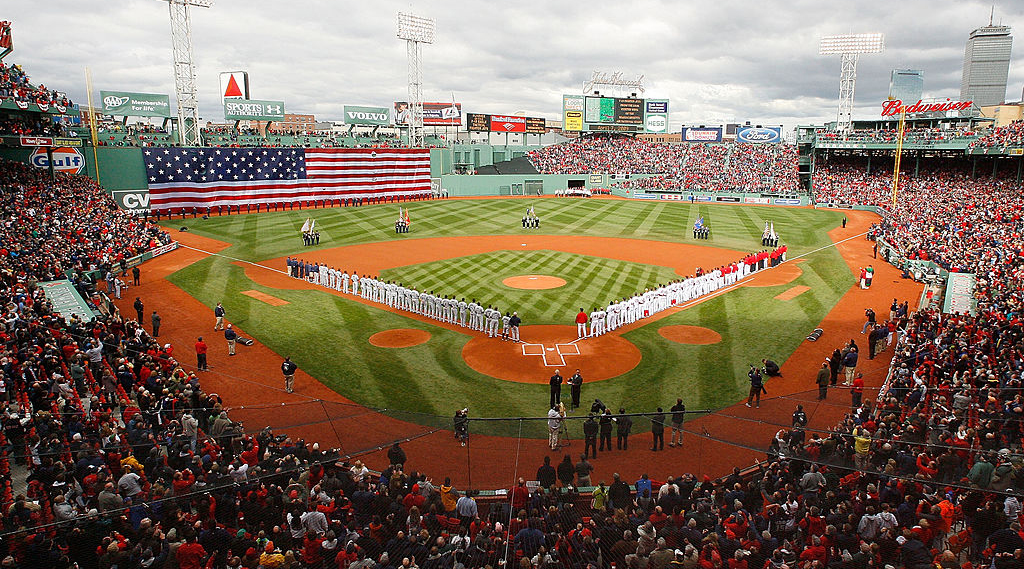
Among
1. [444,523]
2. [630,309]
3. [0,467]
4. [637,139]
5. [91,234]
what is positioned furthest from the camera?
[637,139]

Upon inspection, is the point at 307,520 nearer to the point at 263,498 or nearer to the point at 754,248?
the point at 263,498

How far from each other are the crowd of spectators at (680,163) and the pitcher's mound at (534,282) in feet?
145

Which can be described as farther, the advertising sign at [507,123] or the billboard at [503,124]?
the advertising sign at [507,123]

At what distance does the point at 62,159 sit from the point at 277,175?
50.3 feet

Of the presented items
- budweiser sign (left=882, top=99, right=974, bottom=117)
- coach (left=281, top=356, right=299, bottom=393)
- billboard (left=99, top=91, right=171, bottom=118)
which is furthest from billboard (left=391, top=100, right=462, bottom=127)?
coach (left=281, top=356, right=299, bottom=393)

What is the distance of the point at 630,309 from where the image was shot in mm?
22297

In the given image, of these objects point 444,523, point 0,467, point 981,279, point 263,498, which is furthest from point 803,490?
point 981,279

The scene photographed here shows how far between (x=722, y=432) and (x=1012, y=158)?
2090 inches

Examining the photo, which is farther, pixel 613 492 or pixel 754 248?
pixel 754 248

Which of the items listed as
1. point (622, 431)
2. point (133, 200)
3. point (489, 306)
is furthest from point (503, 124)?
point (622, 431)

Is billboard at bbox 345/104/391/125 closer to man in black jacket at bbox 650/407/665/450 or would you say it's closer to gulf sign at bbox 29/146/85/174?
gulf sign at bbox 29/146/85/174

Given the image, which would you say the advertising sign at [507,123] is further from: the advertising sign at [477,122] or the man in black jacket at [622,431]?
the man in black jacket at [622,431]

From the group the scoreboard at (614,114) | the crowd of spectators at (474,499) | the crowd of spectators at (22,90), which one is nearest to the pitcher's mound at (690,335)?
the crowd of spectators at (474,499)

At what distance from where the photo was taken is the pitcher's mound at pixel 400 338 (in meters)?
20.1
